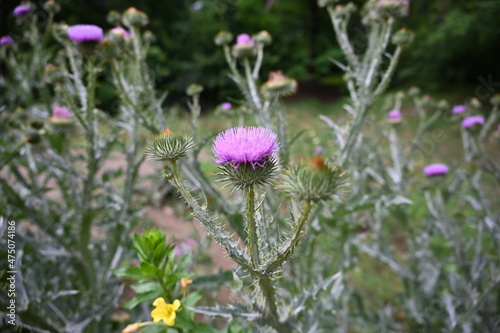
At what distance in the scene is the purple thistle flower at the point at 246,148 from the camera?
1.00 metres

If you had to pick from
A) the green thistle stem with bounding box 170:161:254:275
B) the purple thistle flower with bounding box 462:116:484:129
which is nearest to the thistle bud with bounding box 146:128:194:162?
the green thistle stem with bounding box 170:161:254:275

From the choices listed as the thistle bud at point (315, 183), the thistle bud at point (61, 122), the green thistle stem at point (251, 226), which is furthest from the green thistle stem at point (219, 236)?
the thistle bud at point (61, 122)

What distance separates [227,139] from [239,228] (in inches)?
42.7

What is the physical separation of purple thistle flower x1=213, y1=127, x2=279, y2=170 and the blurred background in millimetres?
6275

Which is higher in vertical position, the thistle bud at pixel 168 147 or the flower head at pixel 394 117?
the flower head at pixel 394 117

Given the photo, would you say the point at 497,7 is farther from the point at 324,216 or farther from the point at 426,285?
the point at 324,216

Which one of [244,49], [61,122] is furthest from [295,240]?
[61,122]

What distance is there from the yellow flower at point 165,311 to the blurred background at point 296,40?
6309 mm

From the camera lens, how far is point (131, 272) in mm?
1328

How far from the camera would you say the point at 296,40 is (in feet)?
50.6

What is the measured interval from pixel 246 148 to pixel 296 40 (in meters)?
15.6

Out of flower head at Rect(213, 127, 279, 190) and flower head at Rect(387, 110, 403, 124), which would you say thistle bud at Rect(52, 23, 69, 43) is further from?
flower head at Rect(387, 110, 403, 124)

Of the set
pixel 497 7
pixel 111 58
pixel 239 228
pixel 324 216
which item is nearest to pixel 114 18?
pixel 111 58

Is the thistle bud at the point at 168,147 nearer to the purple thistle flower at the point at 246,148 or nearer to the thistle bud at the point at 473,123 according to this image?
the purple thistle flower at the point at 246,148
